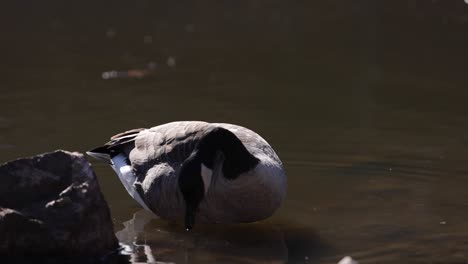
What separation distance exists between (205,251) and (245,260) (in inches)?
15.3

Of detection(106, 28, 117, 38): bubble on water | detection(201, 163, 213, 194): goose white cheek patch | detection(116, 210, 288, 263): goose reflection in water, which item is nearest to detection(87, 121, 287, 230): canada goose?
detection(201, 163, 213, 194): goose white cheek patch

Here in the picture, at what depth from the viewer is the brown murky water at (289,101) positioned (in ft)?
23.8

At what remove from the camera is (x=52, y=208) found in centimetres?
642

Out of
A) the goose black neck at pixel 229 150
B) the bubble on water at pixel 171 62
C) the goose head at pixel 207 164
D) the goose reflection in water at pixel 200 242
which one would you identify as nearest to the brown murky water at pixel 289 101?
the goose reflection in water at pixel 200 242

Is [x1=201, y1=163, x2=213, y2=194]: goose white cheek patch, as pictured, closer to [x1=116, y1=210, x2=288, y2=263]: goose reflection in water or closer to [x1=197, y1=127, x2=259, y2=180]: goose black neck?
[x1=197, y1=127, x2=259, y2=180]: goose black neck

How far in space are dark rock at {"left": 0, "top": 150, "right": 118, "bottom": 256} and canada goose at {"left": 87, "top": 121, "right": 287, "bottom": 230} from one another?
0.74 metres

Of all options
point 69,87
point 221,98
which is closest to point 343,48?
point 221,98

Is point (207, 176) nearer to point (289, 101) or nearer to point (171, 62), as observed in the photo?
point (289, 101)

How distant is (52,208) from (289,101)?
5769 millimetres

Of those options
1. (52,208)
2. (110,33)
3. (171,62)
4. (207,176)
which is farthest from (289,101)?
(110,33)

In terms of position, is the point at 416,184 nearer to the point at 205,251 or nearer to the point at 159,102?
the point at 205,251

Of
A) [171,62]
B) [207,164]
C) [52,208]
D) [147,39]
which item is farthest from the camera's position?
[147,39]

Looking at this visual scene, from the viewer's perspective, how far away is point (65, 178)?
6594mm

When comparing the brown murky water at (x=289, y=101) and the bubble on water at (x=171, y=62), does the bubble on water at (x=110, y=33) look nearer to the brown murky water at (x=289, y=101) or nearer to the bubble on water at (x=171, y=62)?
the brown murky water at (x=289, y=101)
